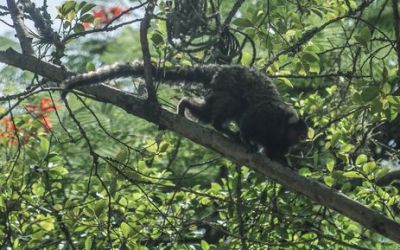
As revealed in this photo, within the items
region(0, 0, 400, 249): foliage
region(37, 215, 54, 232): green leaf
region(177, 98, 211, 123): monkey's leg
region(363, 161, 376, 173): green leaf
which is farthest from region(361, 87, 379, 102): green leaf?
region(37, 215, 54, 232): green leaf

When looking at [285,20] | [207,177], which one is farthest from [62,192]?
[285,20]


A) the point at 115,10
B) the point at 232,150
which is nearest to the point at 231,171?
the point at 232,150

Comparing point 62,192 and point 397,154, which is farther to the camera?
point 62,192

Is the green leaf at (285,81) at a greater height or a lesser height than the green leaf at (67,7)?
lesser

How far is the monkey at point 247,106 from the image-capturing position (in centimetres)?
578

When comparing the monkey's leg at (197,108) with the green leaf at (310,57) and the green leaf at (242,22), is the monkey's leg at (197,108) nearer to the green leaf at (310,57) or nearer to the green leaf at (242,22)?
the green leaf at (242,22)

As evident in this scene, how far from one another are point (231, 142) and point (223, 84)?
1.16m

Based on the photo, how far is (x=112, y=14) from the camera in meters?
8.53

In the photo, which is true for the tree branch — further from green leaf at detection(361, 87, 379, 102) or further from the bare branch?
green leaf at detection(361, 87, 379, 102)

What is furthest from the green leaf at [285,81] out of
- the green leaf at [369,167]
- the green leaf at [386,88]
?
the green leaf at [386,88]

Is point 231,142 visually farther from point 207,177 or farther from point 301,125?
point 207,177

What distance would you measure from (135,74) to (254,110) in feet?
3.21

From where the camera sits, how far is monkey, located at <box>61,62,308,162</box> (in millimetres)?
5777

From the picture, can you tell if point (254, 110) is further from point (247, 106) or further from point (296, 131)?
point (296, 131)
